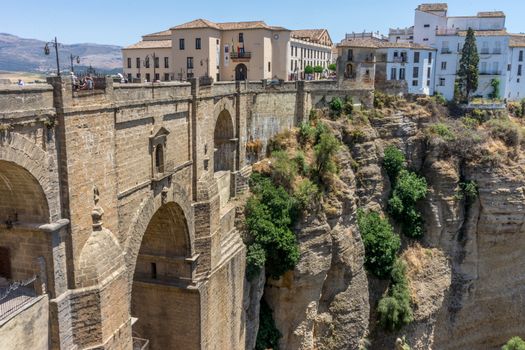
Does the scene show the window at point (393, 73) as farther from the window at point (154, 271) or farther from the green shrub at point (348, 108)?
the window at point (154, 271)

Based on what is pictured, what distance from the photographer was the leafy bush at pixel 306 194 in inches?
1053

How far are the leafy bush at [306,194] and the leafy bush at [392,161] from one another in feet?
31.6

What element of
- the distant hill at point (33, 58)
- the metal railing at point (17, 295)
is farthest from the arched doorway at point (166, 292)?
the metal railing at point (17, 295)

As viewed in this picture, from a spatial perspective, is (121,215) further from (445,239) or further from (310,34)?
(310,34)

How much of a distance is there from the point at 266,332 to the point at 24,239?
1606cm

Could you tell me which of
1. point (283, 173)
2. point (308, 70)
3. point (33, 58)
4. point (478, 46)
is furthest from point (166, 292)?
point (478, 46)

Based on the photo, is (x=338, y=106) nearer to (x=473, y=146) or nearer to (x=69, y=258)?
(x=473, y=146)

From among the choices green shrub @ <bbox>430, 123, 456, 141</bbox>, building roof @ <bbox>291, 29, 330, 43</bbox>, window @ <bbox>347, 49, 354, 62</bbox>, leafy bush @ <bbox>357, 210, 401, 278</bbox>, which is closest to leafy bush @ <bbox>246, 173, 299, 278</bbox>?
leafy bush @ <bbox>357, 210, 401, 278</bbox>

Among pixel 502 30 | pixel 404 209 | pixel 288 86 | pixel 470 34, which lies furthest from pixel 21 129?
pixel 502 30

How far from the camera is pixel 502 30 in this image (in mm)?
49188

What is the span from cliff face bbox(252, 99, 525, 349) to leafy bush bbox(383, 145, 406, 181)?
540 mm

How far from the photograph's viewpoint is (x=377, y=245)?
3209cm

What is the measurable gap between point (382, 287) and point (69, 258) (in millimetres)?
23847

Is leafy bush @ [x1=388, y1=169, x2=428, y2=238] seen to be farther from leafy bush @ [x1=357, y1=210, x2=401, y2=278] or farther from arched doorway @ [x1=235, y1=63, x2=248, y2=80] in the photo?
arched doorway @ [x1=235, y1=63, x2=248, y2=80]
